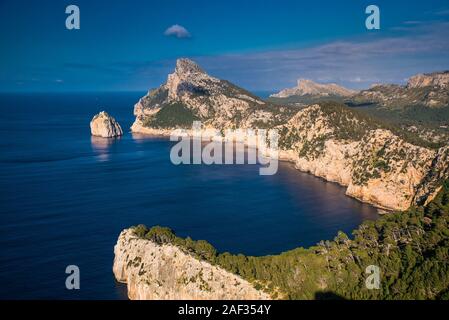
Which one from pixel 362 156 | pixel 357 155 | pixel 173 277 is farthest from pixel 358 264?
pixel 357 155

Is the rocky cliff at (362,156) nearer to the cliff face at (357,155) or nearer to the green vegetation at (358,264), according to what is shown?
the cliff face at (357,155)

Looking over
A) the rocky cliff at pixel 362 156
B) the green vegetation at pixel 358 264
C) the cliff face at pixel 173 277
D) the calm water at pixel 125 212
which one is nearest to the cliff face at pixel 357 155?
the rocky cliff at pixel 362 156

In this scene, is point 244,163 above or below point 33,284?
above

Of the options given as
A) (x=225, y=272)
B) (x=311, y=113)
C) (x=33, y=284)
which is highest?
(x=311, y=113)

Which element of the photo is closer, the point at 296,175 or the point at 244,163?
the point at 296,175

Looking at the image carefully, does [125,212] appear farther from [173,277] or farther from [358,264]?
[358,264]
